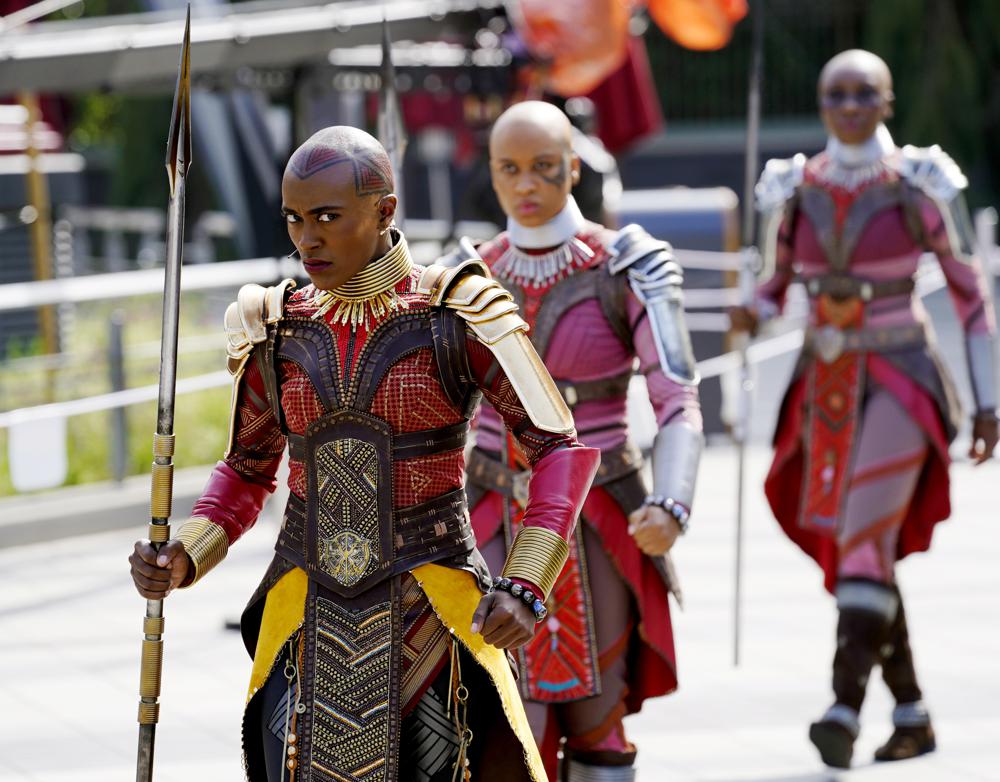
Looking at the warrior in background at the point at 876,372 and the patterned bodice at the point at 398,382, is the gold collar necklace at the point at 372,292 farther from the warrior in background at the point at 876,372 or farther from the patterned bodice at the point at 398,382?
the warrior in background at the point at 876,372

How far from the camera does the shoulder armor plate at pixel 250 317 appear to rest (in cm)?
365

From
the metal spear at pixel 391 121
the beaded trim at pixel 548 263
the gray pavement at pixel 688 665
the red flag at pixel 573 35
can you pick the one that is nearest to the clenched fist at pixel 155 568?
the beaded trim at pixel 548 263

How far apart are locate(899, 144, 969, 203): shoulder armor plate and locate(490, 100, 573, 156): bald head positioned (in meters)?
1.62

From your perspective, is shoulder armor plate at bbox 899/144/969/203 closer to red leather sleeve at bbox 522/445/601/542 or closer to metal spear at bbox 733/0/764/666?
metal spear at bbox 733/0/764/666

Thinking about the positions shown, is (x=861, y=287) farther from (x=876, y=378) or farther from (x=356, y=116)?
(x=356, y=116)

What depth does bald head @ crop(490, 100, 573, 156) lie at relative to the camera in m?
4.65

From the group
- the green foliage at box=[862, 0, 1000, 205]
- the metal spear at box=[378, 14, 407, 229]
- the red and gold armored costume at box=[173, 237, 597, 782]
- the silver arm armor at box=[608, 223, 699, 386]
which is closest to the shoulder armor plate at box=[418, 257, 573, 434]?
the red and gold armored costume at box=[173, 237, 597, 782]

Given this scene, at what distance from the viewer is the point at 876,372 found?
5.93 m

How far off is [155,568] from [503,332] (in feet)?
2.58

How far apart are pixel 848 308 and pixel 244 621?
285cm

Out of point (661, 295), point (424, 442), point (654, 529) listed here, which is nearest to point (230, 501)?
point (424, 442)

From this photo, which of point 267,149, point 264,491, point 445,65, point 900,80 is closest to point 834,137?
point 264,491

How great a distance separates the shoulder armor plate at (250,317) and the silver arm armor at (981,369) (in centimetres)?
286

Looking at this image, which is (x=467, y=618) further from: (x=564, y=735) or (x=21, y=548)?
(x=21, y=548)
